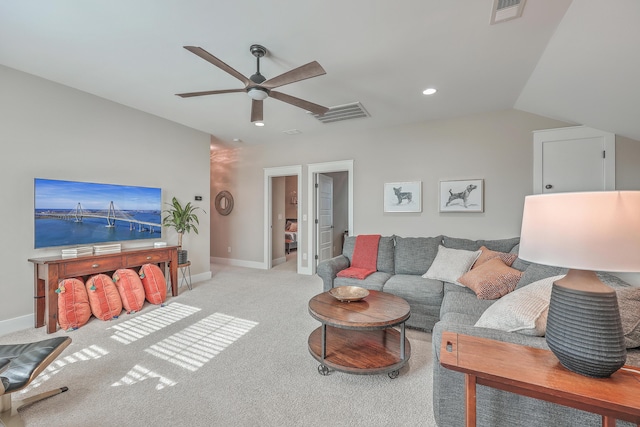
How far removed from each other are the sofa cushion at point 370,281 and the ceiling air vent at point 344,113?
2.29 m

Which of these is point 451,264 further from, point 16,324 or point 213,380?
point 16,324

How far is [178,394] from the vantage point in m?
1.80

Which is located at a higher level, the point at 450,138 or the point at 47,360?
the point at 450,138

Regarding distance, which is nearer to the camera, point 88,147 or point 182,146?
point 88,147

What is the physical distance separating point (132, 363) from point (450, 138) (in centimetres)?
472

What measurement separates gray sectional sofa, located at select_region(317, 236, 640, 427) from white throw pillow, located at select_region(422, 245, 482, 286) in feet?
0.26

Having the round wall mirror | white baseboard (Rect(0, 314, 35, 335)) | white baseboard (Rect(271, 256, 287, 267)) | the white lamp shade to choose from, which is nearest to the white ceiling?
the white lamp shade

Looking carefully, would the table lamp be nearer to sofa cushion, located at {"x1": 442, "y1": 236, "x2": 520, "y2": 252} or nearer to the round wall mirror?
sofa cushion, located at {"x1": 442, "y1": 236, "x2": 520, "y2": 252}

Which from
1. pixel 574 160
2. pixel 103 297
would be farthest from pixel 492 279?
pixel 103 297

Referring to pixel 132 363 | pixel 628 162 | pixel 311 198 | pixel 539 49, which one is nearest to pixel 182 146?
pixel 311 198

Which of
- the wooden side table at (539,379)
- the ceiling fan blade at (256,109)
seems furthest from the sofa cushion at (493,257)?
the ceiling fan blade at (256,109)

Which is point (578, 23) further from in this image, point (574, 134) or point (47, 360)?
Answer: point (47, 360)

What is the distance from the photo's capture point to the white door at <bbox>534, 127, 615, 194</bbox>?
324 cm

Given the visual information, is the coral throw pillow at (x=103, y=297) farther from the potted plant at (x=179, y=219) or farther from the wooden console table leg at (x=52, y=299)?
the potted plant at (x=179, y=219)
